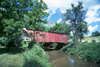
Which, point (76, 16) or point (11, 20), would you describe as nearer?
point (11, 20)

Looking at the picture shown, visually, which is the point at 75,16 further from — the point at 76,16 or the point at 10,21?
the point at 10,21

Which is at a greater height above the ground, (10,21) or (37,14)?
(37,14)

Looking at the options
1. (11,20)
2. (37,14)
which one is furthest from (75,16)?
(11,20)

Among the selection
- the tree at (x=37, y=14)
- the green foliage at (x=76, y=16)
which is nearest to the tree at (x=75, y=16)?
the green foliage at (x=76, y=16)

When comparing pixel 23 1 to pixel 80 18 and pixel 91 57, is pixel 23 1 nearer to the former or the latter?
pixel 91 57

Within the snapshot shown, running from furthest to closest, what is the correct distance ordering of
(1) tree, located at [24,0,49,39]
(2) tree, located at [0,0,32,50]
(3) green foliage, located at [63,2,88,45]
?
(3) green foliage, located at [63,2,88,45]
(1) tree, located at [24,0,49,39]
(2) tree, located at [0,0,32,50]

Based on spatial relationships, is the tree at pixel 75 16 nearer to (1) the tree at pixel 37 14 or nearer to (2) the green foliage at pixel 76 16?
(2) the green foliage at pixel 76 16

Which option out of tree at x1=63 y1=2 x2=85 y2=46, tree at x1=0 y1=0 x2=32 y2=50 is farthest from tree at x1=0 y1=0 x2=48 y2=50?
tree at x1=63 y1=2 x2=85 y2=46

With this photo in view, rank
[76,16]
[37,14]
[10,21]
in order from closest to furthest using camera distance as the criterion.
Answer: [10,21] → [37,14] → [76,16]

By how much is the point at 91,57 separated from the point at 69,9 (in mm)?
12135

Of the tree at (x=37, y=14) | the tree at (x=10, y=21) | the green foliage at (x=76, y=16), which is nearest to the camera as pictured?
the tree at (x=10, y=21)

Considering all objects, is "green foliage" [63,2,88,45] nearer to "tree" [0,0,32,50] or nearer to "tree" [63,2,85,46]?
"tree" [63,2,85,46]

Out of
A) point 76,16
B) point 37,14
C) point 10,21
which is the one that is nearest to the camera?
point 10,21

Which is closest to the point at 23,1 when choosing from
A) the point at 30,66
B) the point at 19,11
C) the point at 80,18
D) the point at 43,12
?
the point at 19,11
